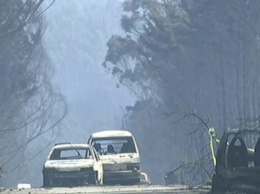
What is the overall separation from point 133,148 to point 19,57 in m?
32.5

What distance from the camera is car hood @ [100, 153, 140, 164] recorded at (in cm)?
3122

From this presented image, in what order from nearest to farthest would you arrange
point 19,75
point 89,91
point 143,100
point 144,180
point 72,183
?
point 72,183
point 144,180
point 19,75
point 143,100
point 89,91

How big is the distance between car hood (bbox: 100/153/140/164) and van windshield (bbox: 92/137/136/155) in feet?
1.16

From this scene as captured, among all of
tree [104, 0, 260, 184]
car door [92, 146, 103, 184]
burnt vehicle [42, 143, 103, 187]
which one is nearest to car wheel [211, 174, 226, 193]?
burnt vehicle [42, 143, 103, 187]

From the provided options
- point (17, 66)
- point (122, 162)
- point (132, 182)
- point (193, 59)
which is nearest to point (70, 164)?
point (122, 162)

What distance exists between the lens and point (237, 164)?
1596 cm

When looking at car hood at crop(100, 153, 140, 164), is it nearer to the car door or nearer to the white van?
the white van

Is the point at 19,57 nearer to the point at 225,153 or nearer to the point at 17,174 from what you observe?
the point at 17,174

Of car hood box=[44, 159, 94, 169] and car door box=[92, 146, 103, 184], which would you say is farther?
car door box=[92, 146, 103, 184]

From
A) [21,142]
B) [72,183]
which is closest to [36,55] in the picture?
[21,142]

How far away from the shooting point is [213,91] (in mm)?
A: 55031

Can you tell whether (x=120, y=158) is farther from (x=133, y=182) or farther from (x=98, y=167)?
(x=98, y=167)

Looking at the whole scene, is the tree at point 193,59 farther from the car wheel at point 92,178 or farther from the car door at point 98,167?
the car wheel at point 92,178

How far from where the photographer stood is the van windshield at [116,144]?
3209 cm
